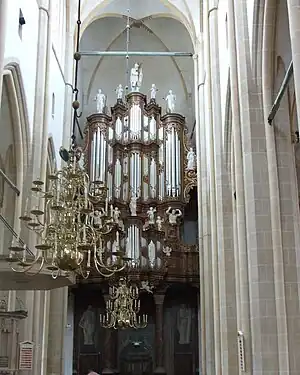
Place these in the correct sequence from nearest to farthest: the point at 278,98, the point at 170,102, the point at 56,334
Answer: the point at 278,98 < the point at 56,334 < the point at 170,102

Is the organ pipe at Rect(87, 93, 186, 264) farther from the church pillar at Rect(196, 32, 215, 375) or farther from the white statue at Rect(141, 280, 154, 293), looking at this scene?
the church pillar at Rect(196, 32, 215, 375)

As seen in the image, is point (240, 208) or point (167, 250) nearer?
point (240, 208)

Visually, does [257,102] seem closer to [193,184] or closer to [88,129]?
[193,184]

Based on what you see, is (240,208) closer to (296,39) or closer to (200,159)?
(296,39)

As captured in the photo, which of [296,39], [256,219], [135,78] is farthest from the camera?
[135,78]

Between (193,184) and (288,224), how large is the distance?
1214 centimetres

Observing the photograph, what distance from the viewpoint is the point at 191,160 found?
2291 cm

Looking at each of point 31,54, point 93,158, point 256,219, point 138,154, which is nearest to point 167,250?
point 138,154

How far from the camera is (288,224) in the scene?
34.5 ft

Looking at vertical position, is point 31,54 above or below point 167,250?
above

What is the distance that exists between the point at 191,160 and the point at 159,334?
6367 mm

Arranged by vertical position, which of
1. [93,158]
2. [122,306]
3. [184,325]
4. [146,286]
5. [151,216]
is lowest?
[184,325]

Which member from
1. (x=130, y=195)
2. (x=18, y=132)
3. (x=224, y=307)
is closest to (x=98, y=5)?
(x=130, y=195)

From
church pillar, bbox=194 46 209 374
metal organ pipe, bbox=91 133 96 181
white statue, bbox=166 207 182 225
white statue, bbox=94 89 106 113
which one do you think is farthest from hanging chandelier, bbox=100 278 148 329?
white statue, bbox=94 89 106 113
